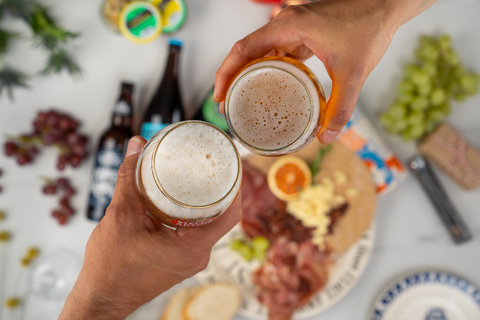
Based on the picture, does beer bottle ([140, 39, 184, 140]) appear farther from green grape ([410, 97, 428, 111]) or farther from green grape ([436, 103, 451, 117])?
green grape ([436, 103, 451, 117])

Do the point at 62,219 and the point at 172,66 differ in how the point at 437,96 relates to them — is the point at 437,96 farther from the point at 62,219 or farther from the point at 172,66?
the point at 62,219

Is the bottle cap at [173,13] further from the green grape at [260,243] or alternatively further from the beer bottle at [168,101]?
the green grape at [260,243]

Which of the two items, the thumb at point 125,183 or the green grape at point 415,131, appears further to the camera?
the green grape at point 415,131

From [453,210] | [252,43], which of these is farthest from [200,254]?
[453,210]

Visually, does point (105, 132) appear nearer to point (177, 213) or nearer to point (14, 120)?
point (14, 120)

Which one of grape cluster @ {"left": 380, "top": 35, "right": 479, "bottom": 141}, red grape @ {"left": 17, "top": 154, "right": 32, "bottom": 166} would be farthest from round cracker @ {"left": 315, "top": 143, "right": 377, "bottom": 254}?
red grape @ {"left": 17, "top": 154, "right": 32, "bottom": 166}

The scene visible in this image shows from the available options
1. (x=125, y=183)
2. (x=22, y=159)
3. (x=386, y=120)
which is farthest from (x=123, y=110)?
(x=386, y=120)

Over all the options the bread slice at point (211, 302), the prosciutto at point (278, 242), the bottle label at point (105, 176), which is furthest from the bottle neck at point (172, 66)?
the bread slice at point (211, 302)
